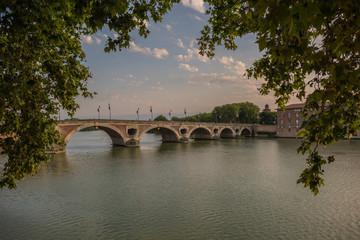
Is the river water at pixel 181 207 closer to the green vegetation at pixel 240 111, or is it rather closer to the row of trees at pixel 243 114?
the green vegetation at pixel 240 111

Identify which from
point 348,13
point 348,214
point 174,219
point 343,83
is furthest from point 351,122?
point 348,214

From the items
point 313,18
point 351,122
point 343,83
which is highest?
point 313,18

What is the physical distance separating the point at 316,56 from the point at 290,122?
88.3m

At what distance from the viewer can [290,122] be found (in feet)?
274

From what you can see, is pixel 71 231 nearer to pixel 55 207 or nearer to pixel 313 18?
pixel 55 207

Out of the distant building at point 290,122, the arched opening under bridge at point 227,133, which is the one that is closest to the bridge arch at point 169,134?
the arched opening under bridge at point 227,133

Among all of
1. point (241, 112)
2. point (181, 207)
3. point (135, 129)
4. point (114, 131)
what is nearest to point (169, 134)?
point (135, 129)

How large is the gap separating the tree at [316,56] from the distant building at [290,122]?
8065cm

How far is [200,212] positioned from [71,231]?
22.2 feet

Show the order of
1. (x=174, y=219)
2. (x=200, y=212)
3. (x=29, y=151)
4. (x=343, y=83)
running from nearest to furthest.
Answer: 1. (x=343, y=83)
2. (x=29, y=151)
3. (x=174, y=219)
4. (x=200, y=212)

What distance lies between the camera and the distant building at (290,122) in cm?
8175

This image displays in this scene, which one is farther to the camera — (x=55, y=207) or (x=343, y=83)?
(x=55, y=207)

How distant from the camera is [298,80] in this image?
800 centimetres

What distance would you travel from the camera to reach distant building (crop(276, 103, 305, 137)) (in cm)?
8175
